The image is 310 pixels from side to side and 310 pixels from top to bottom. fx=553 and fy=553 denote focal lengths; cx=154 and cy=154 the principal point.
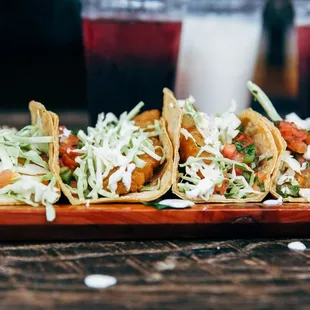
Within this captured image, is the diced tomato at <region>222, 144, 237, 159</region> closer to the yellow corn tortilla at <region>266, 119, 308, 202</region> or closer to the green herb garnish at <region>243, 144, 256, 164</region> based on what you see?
the green herb garnish at <region>243, 144, 256, 164</region>

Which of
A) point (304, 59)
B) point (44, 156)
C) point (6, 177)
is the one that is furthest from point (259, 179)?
point (304, 59)

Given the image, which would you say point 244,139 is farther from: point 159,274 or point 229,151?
point 159,274

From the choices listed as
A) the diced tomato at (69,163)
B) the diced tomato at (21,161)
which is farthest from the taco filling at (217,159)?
the diced tomato at (21,161)

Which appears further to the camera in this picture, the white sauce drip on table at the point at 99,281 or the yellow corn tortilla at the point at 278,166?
the yellow corn tortilla at the point at 278,166

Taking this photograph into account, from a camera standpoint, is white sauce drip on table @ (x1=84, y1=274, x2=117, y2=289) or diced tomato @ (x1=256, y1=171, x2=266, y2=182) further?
diced tomato @ (x1=256, y1=171, x2=266, y2=182)

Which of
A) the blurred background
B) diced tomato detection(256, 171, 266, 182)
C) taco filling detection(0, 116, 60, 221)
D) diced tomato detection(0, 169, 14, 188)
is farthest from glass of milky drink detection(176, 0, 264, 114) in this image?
diced tomato detection(0, 169, 14, 188)

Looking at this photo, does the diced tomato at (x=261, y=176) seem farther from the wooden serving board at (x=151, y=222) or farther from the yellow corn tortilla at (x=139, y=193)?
the yellow corn tortilla at (x=139, y=193)
